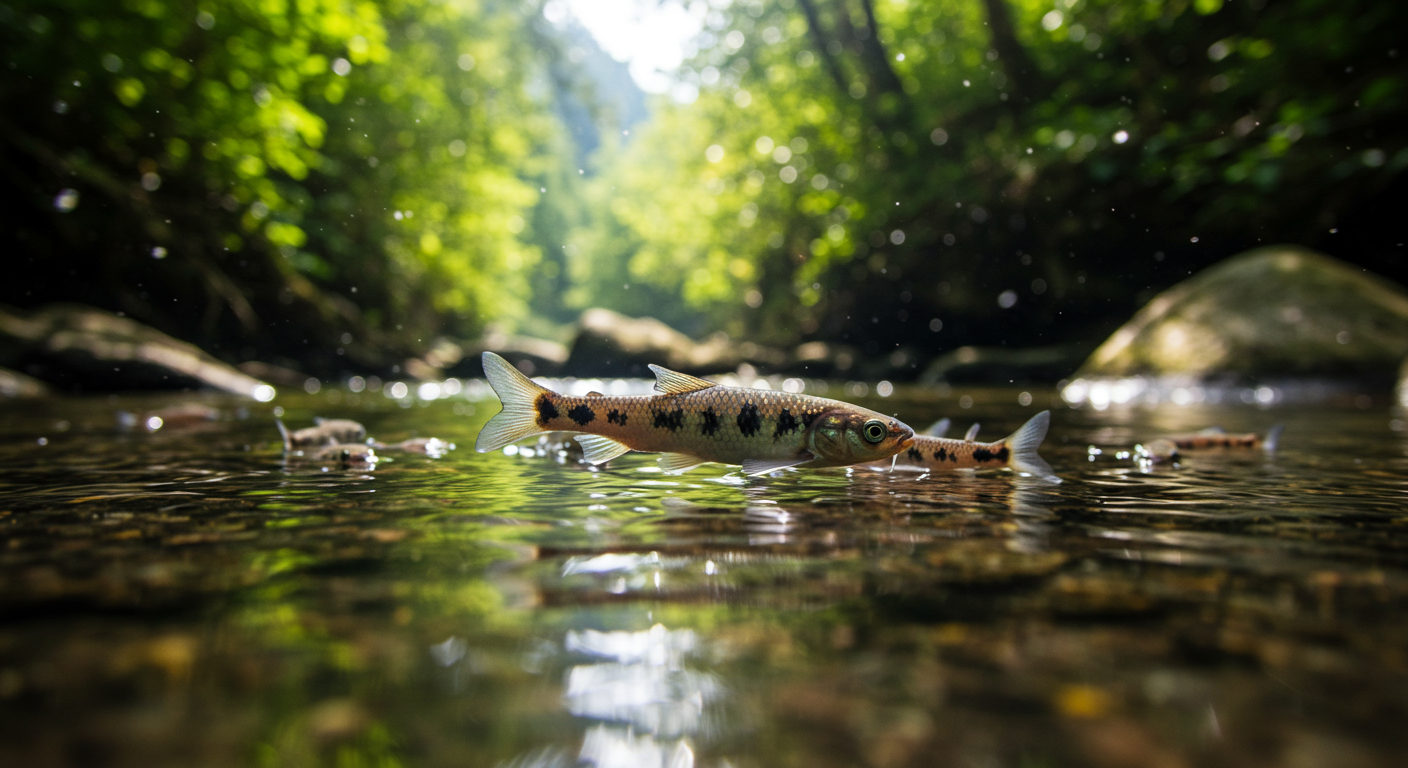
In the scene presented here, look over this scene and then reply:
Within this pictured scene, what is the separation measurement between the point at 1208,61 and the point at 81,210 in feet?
89.6

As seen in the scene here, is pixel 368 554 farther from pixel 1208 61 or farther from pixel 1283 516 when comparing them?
pixel 1208 61

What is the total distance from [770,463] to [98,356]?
49.6 ft

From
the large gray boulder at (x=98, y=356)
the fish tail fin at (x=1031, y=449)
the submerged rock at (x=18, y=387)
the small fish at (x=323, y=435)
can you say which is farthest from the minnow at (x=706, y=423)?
the large gray boulder at (x=98, y=356)

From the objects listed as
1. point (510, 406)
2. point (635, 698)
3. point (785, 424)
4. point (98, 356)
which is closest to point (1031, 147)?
point (785, 424)

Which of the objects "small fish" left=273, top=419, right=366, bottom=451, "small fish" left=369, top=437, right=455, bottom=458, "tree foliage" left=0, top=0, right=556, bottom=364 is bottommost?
"small fish" left=369, top=437, right=455, bottom=458

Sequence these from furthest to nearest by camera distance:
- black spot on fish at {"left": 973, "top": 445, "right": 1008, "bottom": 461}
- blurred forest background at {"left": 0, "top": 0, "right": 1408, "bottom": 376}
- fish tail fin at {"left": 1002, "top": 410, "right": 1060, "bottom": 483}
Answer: blurred forest background at {"left": 0, "top": 0, "right": 1408, "bottom": 376}, black spot on fish at {"left": 973, "top": 445, "right": 1008, "bottom": 461}, fish tail fin at {"left": 1002, "top": 410, "right": 1060, "bottom": 483}

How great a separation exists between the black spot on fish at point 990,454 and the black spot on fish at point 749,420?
1530 mm

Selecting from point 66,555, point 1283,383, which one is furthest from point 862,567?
point 1283,383

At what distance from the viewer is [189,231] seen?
58.2 ft

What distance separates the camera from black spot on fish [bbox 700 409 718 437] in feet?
12.2

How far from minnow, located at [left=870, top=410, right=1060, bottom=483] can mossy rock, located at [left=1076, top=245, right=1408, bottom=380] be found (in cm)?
1268

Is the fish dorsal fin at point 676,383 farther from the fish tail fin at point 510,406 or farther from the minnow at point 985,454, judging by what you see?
the minnow at point 985,454

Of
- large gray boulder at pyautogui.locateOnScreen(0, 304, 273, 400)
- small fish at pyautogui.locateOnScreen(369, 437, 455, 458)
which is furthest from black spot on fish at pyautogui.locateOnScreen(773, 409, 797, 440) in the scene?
large gray boulder at pyautogui.locateOnScreen(0, 304, 273, 400)

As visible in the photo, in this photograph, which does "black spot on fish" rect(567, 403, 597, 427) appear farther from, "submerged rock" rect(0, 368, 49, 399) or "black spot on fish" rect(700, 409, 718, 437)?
"submerged rock" rect(0, 368, 49, 399)
